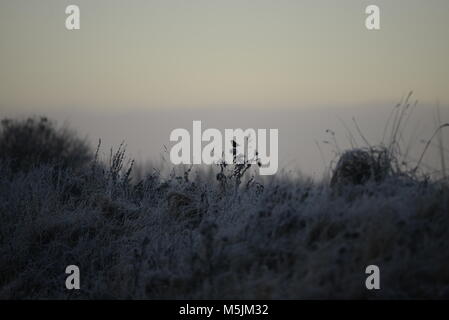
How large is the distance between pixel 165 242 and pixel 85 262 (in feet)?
3.53

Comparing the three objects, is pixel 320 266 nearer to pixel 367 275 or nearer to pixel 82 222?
pixel 367 275

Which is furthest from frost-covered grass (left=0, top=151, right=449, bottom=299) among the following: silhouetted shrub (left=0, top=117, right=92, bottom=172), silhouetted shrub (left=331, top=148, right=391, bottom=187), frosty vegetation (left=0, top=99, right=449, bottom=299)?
silhouetted shrub (left=0, top=117, right=92, bottom=172)

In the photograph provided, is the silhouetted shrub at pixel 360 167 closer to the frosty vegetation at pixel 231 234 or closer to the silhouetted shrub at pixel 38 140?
the frosty vegetation at pixel 231 234

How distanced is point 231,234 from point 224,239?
11 cm

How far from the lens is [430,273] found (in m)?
4.43

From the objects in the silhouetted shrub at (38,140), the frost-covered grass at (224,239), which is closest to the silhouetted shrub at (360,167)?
the frost-covered grass at (224,239)

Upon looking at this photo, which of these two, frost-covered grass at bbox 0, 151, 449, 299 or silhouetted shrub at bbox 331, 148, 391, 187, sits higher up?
silhouetted shrub at bbox 331, 148, 391, 187

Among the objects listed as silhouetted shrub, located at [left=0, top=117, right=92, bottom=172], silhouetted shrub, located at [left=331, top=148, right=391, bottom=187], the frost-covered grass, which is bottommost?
the frost-covered grass

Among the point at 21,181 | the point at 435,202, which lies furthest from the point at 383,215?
the point at 21,181

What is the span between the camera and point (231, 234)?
17.9 ft

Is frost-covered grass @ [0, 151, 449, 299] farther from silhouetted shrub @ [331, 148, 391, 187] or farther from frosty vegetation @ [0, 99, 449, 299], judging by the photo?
silhouetted shrub @ [331, 148, 391, 187]

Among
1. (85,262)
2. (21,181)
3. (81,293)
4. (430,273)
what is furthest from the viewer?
(21,181)

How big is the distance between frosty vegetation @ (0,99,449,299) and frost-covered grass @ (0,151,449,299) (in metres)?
0.01

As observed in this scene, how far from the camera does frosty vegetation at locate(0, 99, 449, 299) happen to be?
4562 mm
